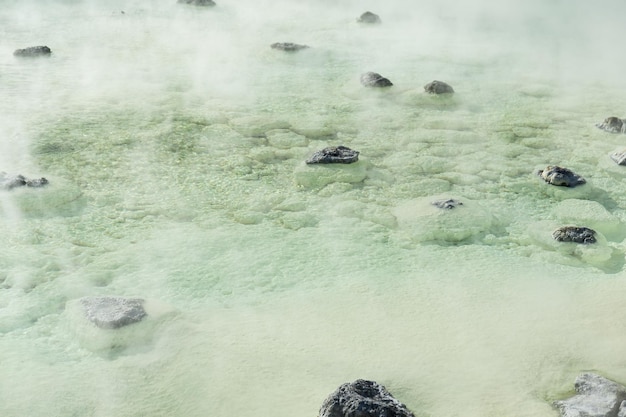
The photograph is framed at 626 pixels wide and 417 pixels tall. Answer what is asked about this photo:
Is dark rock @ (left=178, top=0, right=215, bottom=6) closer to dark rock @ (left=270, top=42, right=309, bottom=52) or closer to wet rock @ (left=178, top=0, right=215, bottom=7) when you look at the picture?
wet rock @ (left=178, top=0, right=215, bottom=7)

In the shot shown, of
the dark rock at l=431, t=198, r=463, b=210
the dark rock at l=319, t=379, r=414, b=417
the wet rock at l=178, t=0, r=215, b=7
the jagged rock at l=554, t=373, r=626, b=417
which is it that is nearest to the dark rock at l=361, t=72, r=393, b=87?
the dark rock at l=431, t=198, r=463, b=210

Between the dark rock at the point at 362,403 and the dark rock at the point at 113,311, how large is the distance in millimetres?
859

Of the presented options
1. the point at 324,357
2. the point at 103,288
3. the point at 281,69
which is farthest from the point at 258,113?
the point at 324,357

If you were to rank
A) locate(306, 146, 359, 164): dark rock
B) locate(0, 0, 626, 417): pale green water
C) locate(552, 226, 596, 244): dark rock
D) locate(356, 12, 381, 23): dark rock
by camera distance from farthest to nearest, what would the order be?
locate(356, 12, 381, 23): dark rock
locate(306, 146, 359, 164): dark rock
locate(552, 226, 596, 244): dark rock
locate(0, 0, 626, 417): pale green water

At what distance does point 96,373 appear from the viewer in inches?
102

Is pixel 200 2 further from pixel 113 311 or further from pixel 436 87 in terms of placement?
pixel 113 311

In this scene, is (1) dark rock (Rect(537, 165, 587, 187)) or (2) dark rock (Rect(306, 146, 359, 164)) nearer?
(1) dark rock (Rect(537, 165, 587, 187))

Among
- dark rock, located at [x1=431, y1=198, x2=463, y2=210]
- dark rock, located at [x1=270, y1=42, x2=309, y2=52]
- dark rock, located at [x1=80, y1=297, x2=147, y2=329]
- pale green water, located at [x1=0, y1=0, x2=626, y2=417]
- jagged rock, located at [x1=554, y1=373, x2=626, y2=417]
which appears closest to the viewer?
jagged rock, located at [x1=554, y1=373, x2=626, y2=417]

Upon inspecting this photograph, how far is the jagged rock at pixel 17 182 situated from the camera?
3.87m

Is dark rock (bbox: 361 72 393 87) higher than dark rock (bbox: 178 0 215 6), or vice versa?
dark rock (bbox: 361 72 393 87)

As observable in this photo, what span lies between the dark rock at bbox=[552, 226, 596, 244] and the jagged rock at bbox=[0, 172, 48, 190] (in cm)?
250

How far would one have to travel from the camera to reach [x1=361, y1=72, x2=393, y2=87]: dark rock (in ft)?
18.8

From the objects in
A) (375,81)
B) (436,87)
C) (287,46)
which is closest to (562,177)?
(436,87)

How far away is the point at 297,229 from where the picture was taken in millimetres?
3662
